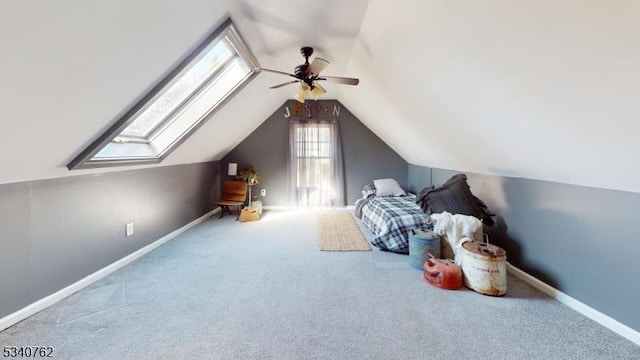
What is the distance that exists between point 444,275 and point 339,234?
1.83 meters

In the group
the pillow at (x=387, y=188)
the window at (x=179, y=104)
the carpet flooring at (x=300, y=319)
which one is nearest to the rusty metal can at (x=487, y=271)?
the carpet flooring at (x=300, y=319)

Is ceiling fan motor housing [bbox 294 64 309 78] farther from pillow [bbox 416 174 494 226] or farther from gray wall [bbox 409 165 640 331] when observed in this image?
gray wall [bbox 409 165 640 331]

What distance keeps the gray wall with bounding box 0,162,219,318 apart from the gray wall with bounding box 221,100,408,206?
223cm

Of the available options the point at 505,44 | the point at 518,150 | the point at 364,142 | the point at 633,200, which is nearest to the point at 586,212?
the point at 633,200

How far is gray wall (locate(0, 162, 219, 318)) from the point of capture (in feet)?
6.02

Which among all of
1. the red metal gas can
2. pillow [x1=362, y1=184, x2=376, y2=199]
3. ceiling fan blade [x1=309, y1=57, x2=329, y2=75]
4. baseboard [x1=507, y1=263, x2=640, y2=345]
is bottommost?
baseboard [x1=507, y1=263, x2=640, y2=345]

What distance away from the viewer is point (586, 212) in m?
1.97

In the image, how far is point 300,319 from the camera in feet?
6.17

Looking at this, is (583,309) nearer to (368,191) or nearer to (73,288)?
(368,191)

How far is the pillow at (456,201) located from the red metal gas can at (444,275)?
31.6 inches

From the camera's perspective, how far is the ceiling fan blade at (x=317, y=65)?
2494 millimetres

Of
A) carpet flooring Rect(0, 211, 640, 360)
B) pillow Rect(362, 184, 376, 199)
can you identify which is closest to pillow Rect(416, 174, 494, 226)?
carpet flooring Rect(0, 211, 640, 360)

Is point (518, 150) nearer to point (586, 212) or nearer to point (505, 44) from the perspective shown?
point (586, 212)

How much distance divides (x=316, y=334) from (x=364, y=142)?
455cm
